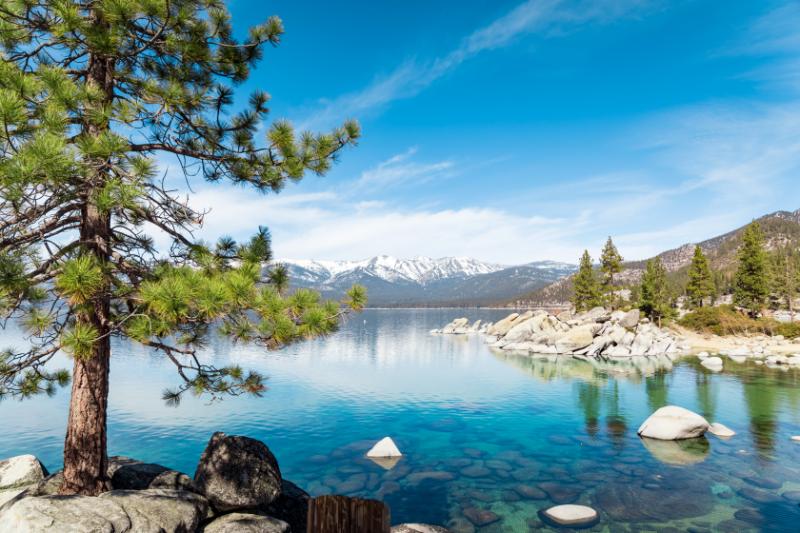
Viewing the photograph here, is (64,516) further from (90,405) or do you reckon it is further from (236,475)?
(236,475)

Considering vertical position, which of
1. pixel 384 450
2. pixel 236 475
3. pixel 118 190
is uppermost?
pixel 118 190

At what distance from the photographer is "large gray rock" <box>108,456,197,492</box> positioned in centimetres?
1200

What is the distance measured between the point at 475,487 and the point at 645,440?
1120cm

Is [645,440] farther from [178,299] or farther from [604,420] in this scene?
[178,299]

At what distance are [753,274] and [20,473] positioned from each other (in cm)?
9176

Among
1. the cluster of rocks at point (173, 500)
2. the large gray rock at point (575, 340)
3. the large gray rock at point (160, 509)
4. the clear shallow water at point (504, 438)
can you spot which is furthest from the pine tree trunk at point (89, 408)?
the large gray rock at point (575, 340)

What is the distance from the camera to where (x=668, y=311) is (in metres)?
79.8

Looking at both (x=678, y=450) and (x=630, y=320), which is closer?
(x=678, y=450)

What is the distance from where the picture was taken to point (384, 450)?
70.1ft

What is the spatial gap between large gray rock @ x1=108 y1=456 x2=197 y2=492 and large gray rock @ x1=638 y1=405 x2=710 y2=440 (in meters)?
22.5

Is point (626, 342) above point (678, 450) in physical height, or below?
above

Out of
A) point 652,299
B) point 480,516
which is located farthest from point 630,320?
point 480,516

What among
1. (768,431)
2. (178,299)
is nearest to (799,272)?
(768,431)

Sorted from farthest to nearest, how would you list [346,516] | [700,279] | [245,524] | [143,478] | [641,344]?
[700,279] → [641,344] → [143,478] → [245,524] → [346,516]
